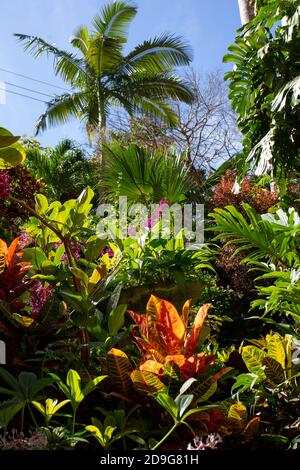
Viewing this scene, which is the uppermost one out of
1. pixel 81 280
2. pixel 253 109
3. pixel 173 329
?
pixel 253 109

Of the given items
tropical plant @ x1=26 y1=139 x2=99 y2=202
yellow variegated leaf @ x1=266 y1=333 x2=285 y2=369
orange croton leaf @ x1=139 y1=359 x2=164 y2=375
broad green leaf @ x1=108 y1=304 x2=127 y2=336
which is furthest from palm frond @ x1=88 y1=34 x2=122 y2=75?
orange croton leaf @ x1=139 y1=359 x2=164 y2=375

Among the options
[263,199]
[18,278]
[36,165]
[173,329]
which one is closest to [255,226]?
[173,329]

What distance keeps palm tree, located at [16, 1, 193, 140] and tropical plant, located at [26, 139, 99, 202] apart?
2538 mm

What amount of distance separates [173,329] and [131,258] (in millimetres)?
1504

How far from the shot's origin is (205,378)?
4.30ft

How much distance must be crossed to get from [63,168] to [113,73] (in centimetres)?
598

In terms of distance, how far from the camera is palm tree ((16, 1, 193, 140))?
16984mm

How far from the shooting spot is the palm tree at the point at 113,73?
16984 mm

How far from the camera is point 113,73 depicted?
59.2ft

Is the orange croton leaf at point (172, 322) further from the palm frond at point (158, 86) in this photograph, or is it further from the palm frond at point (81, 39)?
the palm frond at point (81, 39)

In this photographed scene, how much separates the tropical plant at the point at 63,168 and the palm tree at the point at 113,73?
254cm

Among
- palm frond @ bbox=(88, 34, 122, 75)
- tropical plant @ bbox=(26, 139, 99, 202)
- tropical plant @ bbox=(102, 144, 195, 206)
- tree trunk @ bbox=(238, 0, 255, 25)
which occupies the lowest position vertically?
tropical plant @ bbox=(102, 144, 195, 206)

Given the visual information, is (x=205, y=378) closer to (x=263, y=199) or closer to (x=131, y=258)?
(x=131, y=258)

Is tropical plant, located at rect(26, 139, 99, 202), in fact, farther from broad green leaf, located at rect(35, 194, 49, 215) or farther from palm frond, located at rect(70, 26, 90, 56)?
broad green leaf, located at rect(35, 194, 49, 215)
